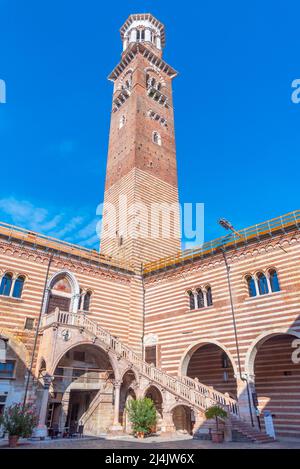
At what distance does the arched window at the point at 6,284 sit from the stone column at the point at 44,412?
561cm

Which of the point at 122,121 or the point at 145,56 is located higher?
the point at 145,56

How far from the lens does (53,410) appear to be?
18.9m

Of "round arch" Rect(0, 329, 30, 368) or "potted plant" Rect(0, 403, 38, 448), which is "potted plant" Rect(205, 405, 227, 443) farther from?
"round arch" Rect(0, 329, 30, 368)

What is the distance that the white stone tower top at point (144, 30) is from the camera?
152 feet

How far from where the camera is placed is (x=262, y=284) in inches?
788

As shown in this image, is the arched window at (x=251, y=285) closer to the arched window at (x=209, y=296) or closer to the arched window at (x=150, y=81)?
the arched window at (x=209, y=296)

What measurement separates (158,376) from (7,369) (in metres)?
8.58

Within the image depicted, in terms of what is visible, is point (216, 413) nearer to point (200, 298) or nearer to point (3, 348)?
point (200, 298)

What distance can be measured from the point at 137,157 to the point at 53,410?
23.3 metres

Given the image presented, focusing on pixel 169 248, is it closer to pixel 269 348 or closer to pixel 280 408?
pixel 269 348

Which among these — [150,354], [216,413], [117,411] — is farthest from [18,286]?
[216,413]

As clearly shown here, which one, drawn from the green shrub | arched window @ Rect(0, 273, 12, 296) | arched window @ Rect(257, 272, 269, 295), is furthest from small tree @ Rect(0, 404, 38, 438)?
arched window @ Rect(257, 272, 269, 295)

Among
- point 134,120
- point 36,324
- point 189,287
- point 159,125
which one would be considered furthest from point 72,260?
point 159,125

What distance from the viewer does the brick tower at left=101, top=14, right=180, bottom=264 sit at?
3056 cm
